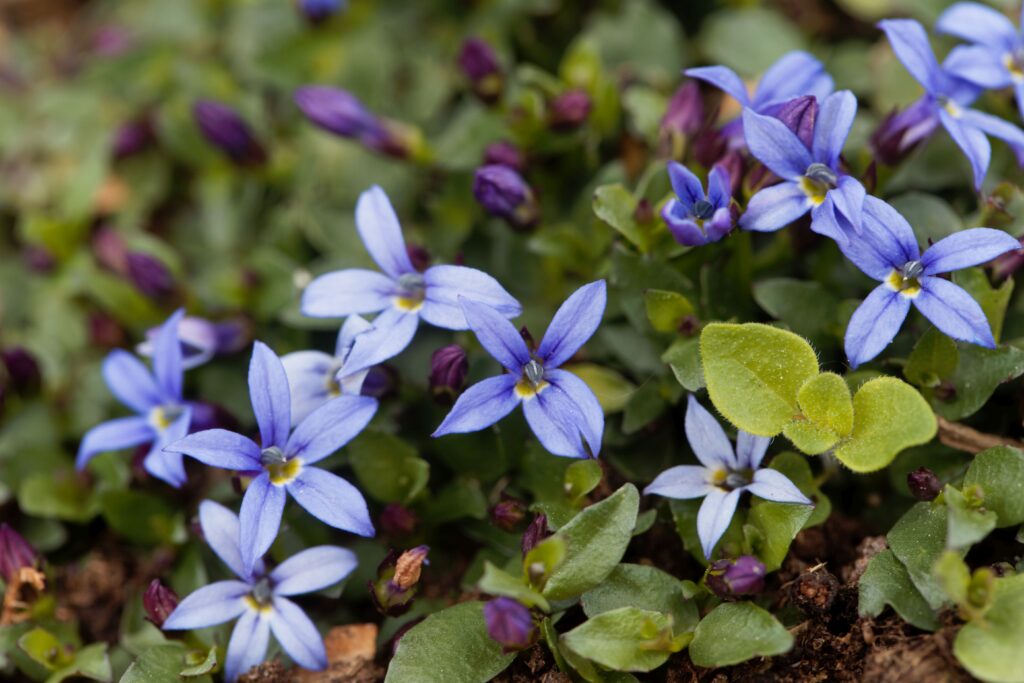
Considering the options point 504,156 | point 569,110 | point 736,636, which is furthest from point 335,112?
point 736,636

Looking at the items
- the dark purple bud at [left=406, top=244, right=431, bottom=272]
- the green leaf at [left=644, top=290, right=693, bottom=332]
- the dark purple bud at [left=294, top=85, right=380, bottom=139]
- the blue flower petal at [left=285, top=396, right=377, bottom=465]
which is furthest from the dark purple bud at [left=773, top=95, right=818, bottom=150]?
the dark purple bud at [left=294, top=85, right=380, bottom=139]

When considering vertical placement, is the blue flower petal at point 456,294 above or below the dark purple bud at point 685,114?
below

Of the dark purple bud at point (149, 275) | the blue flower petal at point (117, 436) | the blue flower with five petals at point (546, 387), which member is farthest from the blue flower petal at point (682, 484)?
the dark purple bud at point (149, 275)

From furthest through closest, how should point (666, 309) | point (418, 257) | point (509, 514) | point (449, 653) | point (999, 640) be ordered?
1. point (418, 257)
2. point (666, 309)
3. point (509, 514)
4. point (449, 653)
5. point (999, 640)

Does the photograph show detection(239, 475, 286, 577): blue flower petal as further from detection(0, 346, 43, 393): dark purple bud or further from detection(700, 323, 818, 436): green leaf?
detection(0, 346, 43, 393): dark purple bud

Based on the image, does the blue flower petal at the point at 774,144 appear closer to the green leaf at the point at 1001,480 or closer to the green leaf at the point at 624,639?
the green leaf at the point at 1001,480

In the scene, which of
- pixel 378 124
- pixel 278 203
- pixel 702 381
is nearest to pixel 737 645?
pixel 702 381

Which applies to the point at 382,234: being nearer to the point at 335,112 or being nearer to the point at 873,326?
the point at 335,112
